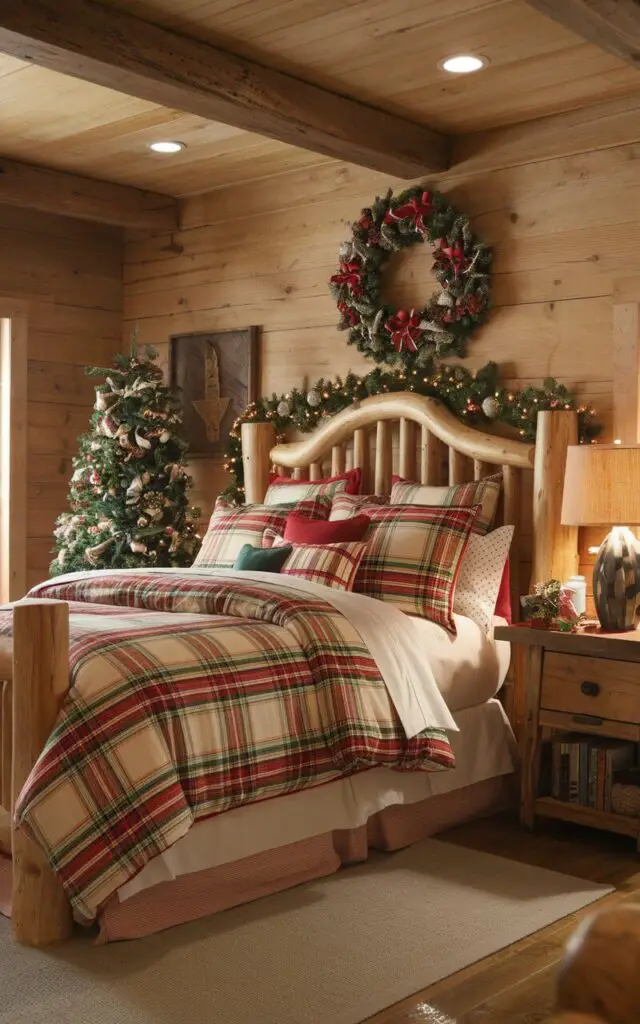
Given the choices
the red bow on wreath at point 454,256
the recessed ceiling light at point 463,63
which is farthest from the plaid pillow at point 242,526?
the recessed ceiling light at point 463,63

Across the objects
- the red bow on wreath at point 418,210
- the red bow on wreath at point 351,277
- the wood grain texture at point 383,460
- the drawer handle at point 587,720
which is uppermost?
the red bow on wreath at point 418,210

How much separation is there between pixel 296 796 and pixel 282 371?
257cm

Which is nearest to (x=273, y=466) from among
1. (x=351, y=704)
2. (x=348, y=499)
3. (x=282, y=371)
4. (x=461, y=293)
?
(x=282, y=371)

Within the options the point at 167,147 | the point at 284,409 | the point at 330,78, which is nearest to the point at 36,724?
the point at 330,78

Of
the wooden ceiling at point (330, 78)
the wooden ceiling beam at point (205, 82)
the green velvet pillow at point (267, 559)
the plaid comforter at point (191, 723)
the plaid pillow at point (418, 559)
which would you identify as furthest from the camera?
the green velvet pillow at point (267, 559)

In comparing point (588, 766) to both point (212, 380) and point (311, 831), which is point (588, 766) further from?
point (212, 380)

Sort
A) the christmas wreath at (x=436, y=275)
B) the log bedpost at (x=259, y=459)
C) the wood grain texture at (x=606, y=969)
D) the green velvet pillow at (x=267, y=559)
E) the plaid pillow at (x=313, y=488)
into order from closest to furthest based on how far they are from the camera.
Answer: the wood grain texture at (x=606, y=969), the green velvet pillow at (x=267, y=559), the christmas wreath at (x=436, y=275), the plaid pillow at (x=313, y=488), the log bedpost at (x=259, y=459)

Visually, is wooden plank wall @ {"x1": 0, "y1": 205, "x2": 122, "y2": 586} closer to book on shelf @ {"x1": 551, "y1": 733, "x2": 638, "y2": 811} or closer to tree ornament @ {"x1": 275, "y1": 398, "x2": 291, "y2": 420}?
tree ornament @ {"x1": 275, "y1": 398, "x2": 291, "y2": 420}

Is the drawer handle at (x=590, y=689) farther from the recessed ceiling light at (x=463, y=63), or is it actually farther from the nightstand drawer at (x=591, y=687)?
the recessed ceiling light at (x=463, y=63)

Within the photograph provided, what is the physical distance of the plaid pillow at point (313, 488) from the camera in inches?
181

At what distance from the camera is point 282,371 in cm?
527

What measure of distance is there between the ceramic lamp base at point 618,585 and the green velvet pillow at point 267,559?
1.11 metres

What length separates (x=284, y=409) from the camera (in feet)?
16.8

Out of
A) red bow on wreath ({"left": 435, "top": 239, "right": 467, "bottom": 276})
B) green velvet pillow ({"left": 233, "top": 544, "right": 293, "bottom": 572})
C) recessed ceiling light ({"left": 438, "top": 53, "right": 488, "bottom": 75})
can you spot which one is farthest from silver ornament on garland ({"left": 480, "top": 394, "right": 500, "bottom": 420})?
recessed ceiling light ({"left": 438, "top": 53, "right": 488, "bottom": 75})
